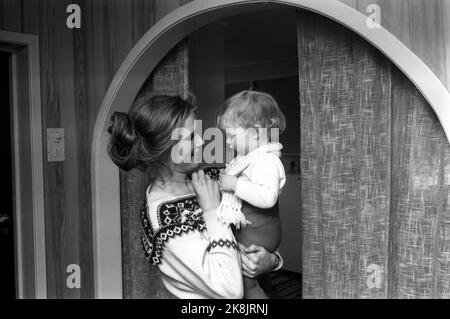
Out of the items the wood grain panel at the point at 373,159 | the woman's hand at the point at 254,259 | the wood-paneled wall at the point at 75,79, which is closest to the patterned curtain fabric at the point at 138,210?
the wood-paneled wall at the point at 75,79

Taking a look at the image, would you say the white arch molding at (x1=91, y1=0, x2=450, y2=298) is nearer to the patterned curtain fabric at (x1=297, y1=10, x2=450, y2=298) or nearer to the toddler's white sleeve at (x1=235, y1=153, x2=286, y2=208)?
the patterned curtain fabric at (x1=297, y1=10, x2=450, y2=298)

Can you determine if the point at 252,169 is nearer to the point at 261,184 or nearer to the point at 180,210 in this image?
the point at 261,184

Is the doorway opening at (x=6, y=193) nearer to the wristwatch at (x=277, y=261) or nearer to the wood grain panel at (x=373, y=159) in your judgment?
the wristwatch at (x=277, y=261)

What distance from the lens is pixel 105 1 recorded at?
1.30 meters

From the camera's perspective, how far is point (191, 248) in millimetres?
875

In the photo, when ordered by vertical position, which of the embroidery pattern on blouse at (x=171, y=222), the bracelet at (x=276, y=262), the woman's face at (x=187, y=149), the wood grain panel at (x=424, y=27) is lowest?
the bracelet at (x=276, y=262)

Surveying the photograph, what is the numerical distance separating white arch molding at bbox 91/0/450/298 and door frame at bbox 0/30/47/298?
0.20m

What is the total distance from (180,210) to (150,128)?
0.21m

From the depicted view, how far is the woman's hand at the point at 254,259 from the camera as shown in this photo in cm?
92

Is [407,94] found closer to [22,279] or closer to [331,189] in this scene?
[331,189]

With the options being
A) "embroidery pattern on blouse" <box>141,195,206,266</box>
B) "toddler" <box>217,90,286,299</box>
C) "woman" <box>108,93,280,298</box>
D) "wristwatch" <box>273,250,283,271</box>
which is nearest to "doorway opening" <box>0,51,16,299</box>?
"woman" <box>108,93,280,298</box>

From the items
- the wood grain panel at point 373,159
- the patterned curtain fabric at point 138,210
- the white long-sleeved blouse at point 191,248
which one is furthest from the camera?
the patterned curtain fabric at point 138,210

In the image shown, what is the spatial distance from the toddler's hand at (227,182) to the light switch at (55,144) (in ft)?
2.30

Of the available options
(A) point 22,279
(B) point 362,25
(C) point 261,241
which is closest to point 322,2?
(B) point 362,25
